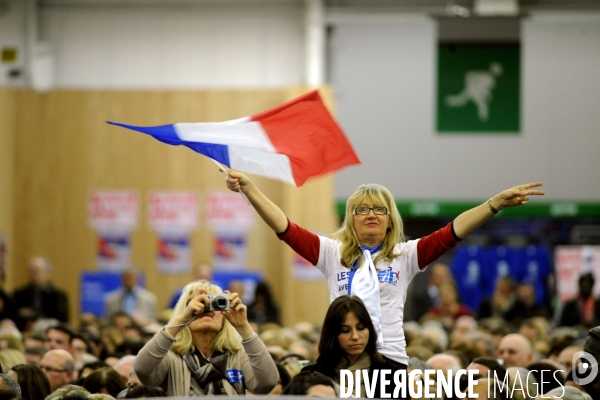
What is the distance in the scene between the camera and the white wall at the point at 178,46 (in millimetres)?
22000

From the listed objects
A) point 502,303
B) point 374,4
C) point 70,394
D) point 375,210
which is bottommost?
point 502,303

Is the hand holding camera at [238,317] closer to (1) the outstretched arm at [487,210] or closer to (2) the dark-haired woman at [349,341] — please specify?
(2) the dark-haired woman at [349,341]

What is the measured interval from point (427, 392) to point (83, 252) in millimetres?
15872

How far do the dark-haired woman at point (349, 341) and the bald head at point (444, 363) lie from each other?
2.50 meters

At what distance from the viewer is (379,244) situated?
6.34 meters

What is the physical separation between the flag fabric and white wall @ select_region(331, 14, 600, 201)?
1292cm

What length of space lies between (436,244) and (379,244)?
1.11 feet

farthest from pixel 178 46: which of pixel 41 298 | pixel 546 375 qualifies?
pixel 546 375

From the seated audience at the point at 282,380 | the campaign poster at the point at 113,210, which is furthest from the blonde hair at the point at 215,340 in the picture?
the campaign poster at the point at 113,210

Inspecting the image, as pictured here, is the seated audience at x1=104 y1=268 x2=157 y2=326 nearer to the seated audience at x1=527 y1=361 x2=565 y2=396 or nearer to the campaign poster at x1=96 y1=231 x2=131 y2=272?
the campaign poster at x1=96 y1=231 x2=131 y2=272

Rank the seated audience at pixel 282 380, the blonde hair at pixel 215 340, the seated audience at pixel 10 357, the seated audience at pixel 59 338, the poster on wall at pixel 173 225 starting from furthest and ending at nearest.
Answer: the poster on wall at pixel 173 225, the seated audience at pixel 59 338, the seated audience at pixel 10 357, the seated audience at pixel 282 380, the blonde hair at pixel 215 340

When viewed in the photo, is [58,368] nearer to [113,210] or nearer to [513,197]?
[513,197]

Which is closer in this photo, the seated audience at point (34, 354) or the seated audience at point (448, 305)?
the seated audience at point (34, 354)

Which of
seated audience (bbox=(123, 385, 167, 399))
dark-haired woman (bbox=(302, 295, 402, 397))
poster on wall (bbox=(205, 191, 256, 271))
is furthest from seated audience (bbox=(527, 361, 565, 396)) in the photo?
poster on wall (bbox=(205, 191, 256, 271))
